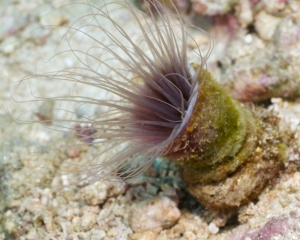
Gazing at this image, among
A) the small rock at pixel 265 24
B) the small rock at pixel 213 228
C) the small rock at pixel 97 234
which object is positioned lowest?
the small rock at pixel 97 234

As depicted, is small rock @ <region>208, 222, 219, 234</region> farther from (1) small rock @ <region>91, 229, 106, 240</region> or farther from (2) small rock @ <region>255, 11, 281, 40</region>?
(2) small rock @ <region>255, 11, 281, 40</region>

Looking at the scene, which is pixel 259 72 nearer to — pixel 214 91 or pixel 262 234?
pixel 214 91

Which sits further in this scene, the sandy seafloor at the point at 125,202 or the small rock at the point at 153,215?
the small rock at the point at 153,215

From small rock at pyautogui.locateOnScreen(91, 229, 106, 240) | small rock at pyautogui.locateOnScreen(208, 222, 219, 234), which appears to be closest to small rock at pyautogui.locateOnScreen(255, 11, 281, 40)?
small rock at pyautogui.locateOnScreen(208, 222, 219, 234)

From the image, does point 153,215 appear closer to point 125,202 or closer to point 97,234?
point 125,202

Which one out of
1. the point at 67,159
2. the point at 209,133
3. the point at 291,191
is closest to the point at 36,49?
the point at 67,159

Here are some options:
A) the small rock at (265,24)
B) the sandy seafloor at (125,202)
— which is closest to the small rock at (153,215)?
the sandy seafloor at (125,202)

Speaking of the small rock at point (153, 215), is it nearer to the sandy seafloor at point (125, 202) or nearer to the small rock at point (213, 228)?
the sandy seafloor at point (125, 202)

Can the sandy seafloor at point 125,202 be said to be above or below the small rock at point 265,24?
below

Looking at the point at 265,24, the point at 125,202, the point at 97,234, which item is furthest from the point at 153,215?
the point at 265,24

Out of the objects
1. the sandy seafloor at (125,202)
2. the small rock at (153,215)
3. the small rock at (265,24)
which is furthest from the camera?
the small rock at (265,24)
